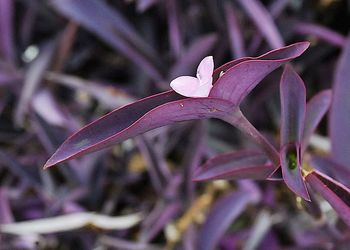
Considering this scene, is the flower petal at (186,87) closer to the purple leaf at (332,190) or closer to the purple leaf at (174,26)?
the purple leaf at (332,190)

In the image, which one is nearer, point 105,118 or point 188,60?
point 105,118

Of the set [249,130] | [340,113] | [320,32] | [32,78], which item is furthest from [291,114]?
[32,78]

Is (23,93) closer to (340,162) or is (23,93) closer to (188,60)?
(188,60)

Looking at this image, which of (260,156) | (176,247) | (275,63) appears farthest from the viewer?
(176,247)

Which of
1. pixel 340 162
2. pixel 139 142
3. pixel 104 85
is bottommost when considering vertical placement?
pixel 340 162

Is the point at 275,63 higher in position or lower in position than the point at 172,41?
lower

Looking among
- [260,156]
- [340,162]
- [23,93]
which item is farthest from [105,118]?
[23,93]

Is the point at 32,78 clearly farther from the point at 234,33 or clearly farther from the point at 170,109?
the point at 170,109
